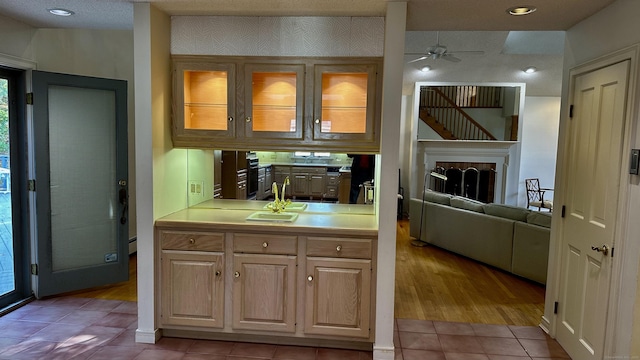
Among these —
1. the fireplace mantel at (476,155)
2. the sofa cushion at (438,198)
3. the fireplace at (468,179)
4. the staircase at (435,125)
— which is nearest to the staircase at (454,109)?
the staircase at (435,125)

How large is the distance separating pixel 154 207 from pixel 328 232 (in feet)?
4.18

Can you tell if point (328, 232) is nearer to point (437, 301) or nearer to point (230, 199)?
point (230, 199)

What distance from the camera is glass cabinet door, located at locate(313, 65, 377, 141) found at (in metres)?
2.97

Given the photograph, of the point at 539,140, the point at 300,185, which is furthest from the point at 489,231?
the point at 539,140

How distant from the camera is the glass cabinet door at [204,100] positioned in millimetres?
3055

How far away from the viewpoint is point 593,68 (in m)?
2.69

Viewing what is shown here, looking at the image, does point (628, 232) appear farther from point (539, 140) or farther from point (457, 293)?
point (539, 140)

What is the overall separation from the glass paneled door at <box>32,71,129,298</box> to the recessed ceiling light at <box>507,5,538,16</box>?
3431mm

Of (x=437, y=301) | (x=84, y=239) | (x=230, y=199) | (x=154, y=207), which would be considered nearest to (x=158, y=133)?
(x=154, y=207)

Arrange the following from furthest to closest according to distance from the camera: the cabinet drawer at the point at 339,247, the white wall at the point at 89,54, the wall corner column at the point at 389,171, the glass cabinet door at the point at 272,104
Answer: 1. the white wall at the point at 89,54
2. the glass cabinet door at the point at 272,104
3. the cabinet drawer at the point at 339,247
4. the wall corner column at the point at 389,171

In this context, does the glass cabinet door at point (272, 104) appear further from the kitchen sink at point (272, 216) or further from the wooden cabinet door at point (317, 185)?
the kitchen sink at point (272, 216)

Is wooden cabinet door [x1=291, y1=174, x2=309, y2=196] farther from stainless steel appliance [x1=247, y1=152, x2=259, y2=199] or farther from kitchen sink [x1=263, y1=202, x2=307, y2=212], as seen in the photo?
stainless steel appliance [x1=247, y1=152, x2=259, y2=199]

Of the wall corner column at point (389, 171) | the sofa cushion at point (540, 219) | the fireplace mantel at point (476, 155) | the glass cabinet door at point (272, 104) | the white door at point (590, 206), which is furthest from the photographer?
the fireplace mantel at point (476, 155)

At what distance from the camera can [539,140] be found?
27.4 ft
